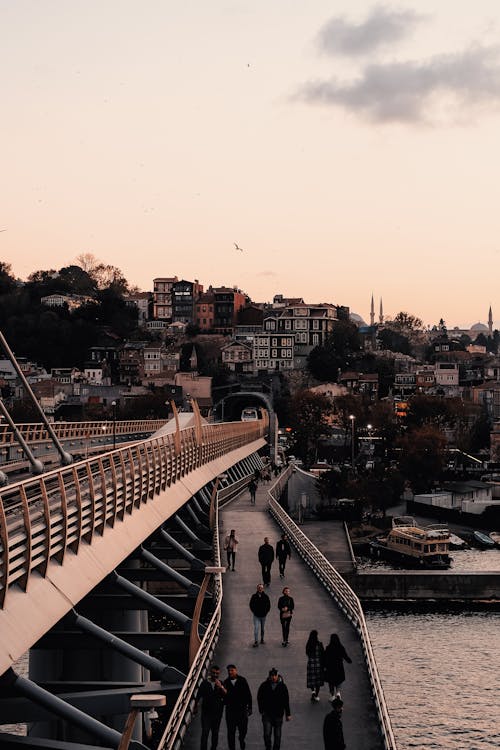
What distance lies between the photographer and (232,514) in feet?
145

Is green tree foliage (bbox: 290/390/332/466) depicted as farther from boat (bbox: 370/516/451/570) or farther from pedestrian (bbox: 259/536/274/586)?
pedestrian (bbox: 259/536/274/586)

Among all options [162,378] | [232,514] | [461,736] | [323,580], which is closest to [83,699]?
[323,580]

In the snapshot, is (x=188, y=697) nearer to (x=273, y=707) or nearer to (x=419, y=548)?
(x=273, y=707)

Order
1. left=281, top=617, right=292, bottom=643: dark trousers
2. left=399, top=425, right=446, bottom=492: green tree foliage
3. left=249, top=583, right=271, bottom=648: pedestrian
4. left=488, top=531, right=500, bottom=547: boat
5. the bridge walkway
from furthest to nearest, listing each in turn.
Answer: left=399, top=425, right=446, bottom=492: green tree foliage → left=488, top=531, right=500, bottom=547: boat → left=281, top=617, right=292, bottom=643: dark trousers → left=249, top=583, right=271, bottom=648: pedestrian → the bridge walkway

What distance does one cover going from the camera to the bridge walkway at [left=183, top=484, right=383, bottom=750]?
14.5 m

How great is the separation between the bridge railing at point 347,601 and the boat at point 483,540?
40542mm

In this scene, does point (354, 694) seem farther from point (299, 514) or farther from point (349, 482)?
point (349, 482)

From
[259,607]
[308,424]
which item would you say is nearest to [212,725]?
[259,607]

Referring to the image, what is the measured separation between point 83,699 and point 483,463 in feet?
375

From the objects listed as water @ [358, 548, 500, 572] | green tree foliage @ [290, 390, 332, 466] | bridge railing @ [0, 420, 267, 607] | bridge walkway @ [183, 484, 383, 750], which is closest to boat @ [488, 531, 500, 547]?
water @ [358, 548, 500, 572]

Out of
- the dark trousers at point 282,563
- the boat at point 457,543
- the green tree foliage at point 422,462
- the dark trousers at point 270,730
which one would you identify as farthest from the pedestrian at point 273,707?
the green tree foliage at point 422,462

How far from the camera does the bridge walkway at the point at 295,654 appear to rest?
47.6ft

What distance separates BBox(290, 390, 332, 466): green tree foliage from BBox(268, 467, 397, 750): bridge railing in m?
89.5

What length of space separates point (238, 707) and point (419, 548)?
5658 centimetres
